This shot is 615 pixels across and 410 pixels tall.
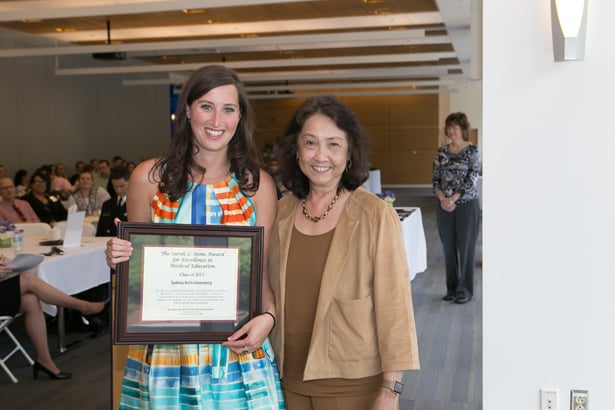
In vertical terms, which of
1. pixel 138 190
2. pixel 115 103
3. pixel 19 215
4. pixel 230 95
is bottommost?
pixel 19 215

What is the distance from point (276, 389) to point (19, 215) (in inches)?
290

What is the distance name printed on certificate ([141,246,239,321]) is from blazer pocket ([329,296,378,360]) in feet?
1.00

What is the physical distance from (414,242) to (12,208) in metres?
4.85

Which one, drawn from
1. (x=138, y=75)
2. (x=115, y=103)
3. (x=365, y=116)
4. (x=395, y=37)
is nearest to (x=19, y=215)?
(x=395, y=37)

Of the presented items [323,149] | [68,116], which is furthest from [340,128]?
[68,116]

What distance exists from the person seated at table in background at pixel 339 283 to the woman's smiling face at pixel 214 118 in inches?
10.0

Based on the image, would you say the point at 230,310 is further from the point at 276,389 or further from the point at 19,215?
the point at 19,215

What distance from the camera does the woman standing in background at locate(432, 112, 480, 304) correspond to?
7.57 metres

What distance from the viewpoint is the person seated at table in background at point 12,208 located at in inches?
333

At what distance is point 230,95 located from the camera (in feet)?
6.95
